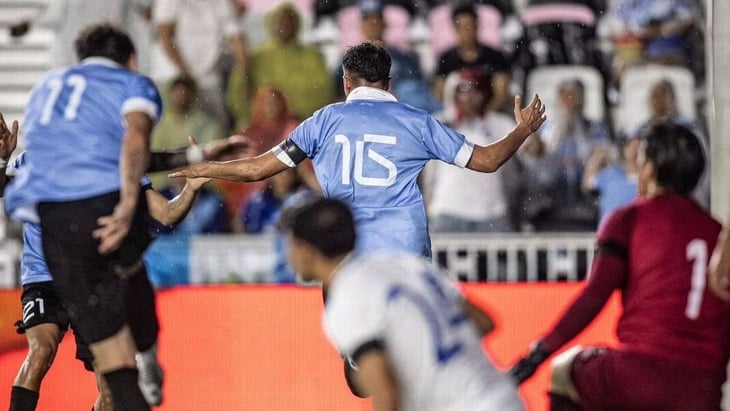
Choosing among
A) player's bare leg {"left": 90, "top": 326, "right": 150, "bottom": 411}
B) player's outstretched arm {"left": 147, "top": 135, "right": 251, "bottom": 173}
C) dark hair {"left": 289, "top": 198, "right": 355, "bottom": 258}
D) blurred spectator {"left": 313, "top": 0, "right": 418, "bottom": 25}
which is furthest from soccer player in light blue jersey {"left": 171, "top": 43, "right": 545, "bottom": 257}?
blurred spectator {"left": 313, "top": 0, "right": 418, "bottom": 25}

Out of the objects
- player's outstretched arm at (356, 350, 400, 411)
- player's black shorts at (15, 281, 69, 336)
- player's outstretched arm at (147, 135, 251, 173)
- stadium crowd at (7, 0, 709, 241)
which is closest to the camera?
player's outstretched arm at (356, 350, 400, 411)

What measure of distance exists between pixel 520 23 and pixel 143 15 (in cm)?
335

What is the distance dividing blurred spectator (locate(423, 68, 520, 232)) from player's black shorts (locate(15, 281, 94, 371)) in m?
4.33

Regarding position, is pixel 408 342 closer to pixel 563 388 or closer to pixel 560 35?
pixel 563 388

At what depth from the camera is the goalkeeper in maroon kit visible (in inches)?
189

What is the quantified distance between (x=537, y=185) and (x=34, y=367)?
5212 millimetres

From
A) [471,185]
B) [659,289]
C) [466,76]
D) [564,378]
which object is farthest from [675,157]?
[466,76]

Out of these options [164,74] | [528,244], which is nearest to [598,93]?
[528,244]

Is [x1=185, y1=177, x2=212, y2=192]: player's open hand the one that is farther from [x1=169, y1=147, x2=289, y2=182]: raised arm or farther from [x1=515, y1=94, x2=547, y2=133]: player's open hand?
[x1=515, y1=94, x2=547, y2=133]: player's open hand

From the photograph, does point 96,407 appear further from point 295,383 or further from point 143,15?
point 143,15

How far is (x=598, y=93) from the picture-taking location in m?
11.7

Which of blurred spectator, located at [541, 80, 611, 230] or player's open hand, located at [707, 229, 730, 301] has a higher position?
player's open hand, located at [707, 229, 730, 301]

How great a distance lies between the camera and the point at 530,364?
16.3 ft

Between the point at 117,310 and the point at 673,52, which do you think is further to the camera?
the point at 673,52
